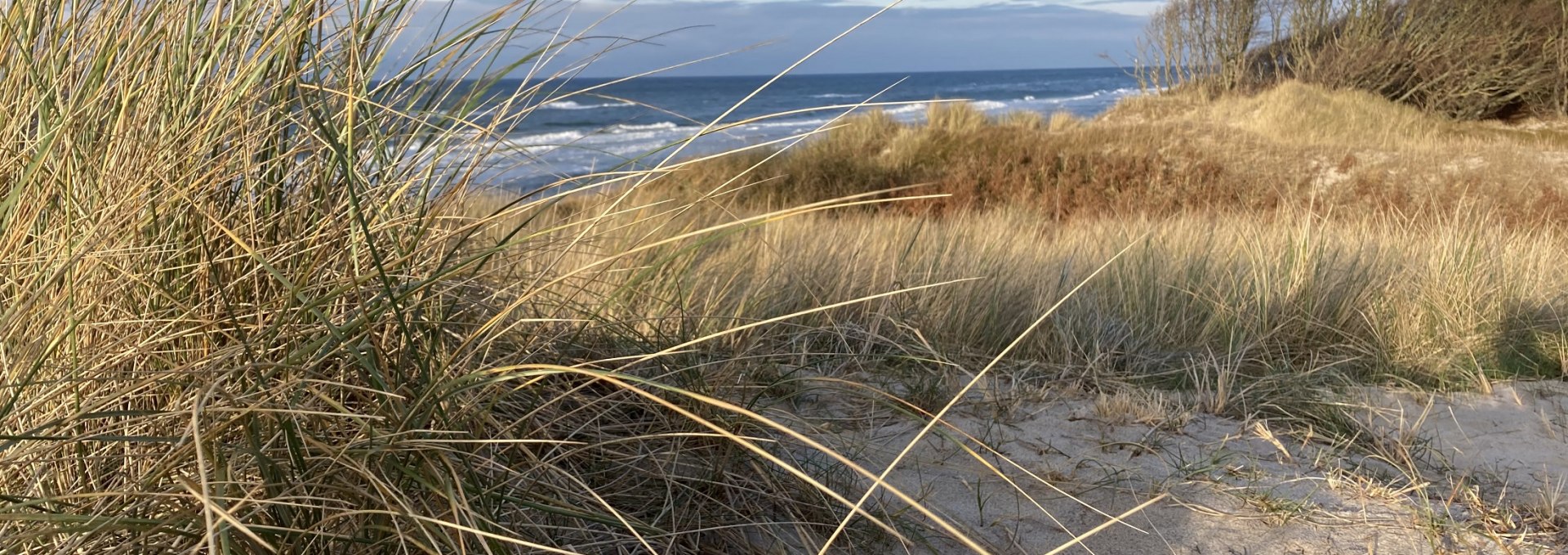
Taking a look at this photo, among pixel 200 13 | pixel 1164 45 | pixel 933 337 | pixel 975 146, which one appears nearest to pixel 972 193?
→ pixel 975 146

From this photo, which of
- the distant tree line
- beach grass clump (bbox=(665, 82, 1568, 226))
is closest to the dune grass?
beach grass clump (bbox=(665, 82, 1568, 226))

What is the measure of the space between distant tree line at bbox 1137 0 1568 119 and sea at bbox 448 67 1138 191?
6861 mm

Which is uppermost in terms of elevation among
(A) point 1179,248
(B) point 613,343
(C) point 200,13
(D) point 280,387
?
(C) point 200,13

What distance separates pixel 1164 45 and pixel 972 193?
14.1m

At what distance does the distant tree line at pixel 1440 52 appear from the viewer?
54.3 feet

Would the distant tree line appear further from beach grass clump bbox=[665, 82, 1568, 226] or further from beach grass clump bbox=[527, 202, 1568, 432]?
beach grass clump bbox=[527, 202, 1568, 432]

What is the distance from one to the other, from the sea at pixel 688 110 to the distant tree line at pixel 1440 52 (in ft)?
22.5

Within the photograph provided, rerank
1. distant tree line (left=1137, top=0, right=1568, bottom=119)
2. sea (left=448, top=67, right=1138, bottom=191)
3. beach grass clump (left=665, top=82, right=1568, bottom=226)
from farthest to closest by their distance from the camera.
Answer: distant tree line (left=1137, top=0, right=1568, bottom=119) → beach grass clump (left=665, top=82, right=1568, bottom=226) → sea (left=448, top=67, right=1138, bottom=191)

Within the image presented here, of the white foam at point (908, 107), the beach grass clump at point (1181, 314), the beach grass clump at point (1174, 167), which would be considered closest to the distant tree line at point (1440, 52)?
the beach grass clump at point (1174, 167)

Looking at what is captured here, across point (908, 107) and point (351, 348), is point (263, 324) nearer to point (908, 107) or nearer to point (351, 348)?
point (351, 348)

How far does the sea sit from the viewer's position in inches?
60.9

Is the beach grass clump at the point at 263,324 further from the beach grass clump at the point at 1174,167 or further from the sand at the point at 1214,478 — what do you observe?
the beach grass clump at the point at 1174,167

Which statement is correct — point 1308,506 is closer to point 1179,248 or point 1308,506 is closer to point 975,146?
point 1179,248

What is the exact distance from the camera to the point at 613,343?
1.97 meters
